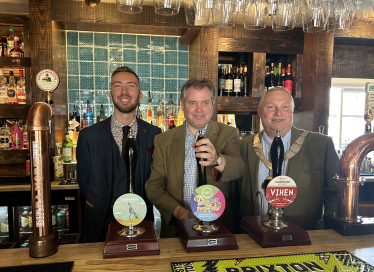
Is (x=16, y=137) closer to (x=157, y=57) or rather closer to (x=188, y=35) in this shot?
(x=157, y=57)

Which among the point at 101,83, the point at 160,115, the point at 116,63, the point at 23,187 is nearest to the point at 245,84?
the point at 160,115

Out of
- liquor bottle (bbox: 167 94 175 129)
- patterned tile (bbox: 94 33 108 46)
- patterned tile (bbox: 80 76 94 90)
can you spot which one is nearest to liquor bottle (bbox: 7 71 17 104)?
patterned tile (bbox: 80 76 94 90)

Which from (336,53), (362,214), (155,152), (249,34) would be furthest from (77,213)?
(336,53)

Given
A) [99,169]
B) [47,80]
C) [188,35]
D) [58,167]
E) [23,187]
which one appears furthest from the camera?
[188,35]

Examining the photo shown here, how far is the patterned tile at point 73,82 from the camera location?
3364 millimetres

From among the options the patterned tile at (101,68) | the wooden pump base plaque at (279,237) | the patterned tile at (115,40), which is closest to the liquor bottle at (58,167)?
the patterned tile at (101,68)

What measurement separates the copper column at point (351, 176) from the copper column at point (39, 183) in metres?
1.18

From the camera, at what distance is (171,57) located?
11.8ft

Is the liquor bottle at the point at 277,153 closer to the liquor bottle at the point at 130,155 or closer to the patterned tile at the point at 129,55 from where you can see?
the liquor bottle at the point at 130,155

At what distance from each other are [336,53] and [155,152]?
10.7ft

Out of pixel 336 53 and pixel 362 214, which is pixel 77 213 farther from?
pixel 336 53

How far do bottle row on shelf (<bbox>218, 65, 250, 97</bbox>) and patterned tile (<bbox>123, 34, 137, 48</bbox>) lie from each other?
1132mm

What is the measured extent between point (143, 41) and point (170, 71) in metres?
0.49

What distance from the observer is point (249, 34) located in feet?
11.1
